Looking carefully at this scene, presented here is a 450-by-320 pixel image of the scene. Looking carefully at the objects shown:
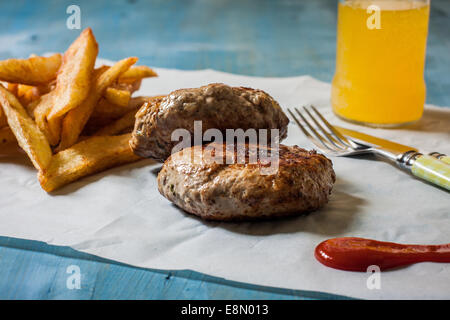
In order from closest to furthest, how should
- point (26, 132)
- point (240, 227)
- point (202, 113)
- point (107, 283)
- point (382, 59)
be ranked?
point (107, 283) → point (240, 227) → point (202, 113) → point (26, 132) → point (382, 59)

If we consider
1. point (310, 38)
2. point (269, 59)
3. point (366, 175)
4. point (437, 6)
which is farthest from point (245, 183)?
point (437, 6)

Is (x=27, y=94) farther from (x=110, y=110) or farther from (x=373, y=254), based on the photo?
(x=373, y=254)

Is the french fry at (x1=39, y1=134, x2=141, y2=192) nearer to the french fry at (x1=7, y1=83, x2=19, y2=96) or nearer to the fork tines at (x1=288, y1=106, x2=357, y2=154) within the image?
the french fry at (x1=7, y1=83, x2=19, y2=96)

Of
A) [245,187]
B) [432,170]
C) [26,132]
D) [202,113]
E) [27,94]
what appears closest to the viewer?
[245,187]

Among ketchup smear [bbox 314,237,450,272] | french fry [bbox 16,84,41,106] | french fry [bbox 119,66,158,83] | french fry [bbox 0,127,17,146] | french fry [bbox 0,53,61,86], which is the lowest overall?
ketchup smear [bbox 314,237,450,272]

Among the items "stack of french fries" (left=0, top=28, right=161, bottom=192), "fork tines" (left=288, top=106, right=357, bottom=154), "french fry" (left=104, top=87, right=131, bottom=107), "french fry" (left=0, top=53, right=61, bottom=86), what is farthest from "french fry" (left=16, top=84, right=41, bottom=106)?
"fork tines" (left=288, top=106, right=357, bottom=154)

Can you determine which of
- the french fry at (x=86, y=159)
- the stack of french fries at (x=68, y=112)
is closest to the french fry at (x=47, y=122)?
A: the stack of french fries at (x=68, y=112)

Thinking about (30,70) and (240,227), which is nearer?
(240,227)

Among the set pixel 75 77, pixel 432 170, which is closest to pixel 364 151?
pixel 432 170
